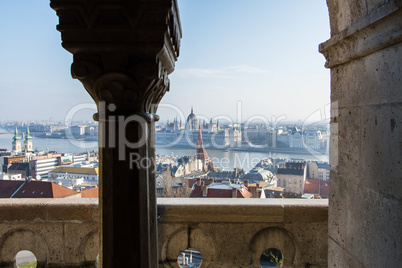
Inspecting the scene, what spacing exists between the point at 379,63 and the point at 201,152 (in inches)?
172

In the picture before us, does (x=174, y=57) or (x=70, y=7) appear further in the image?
(x=174, y=57)

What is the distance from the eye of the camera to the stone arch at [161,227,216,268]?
182 centimetres

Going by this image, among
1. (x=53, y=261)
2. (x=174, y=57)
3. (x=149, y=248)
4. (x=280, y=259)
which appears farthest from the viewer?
(x=280, y=259)

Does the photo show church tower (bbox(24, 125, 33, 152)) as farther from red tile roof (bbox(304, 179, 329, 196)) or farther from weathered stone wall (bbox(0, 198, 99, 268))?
red tile roof (bbox(304, 179, 329, 196))

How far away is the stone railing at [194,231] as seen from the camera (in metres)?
1.80

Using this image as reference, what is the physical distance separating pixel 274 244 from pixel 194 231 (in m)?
0.50

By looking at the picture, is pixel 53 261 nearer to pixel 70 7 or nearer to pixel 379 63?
pixel 70 7

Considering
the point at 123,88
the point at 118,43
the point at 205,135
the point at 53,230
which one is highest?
the point at 118,43

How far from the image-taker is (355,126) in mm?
1213

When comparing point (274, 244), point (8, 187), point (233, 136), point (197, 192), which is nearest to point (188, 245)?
point (274, 244)

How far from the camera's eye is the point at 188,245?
1.85m

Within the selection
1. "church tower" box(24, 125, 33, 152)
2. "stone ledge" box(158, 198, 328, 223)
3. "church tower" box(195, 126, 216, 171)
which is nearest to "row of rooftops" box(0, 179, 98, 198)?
"stone ledge" box(158, 198, 328, 223)

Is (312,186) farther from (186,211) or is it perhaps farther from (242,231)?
(186,211)

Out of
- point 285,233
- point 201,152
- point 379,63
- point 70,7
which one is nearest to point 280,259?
point 285,233
